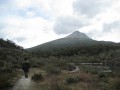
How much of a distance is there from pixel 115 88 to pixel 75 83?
13.7ft

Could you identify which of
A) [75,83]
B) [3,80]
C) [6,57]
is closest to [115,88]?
[75,83]

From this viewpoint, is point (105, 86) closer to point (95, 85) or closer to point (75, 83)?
point (95, 85)

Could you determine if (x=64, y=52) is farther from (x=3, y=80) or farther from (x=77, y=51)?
(x=3, y=80)

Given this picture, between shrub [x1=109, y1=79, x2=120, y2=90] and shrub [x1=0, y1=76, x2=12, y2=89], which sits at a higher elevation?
shrub [x1=0, y1=76, x2=12, y2=89]

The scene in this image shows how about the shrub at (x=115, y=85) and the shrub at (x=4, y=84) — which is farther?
the shrub at (x=4, y=84)

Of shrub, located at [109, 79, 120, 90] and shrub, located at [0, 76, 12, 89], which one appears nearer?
shrub, located at [109, 79, 120, 90]

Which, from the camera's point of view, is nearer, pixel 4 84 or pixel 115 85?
pixel 115 85

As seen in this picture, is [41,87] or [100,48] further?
[100,48]

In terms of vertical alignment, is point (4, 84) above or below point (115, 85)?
above

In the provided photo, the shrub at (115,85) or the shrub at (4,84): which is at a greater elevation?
the shrub at (4,84)

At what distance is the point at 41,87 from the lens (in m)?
18.9

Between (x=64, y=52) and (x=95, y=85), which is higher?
(x=64, y=52)

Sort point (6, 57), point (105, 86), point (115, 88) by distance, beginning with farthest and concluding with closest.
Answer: point (6, 57), point (105, 86), point (115, 88)

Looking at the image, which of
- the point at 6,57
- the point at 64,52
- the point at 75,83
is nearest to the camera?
the point at 75,83
